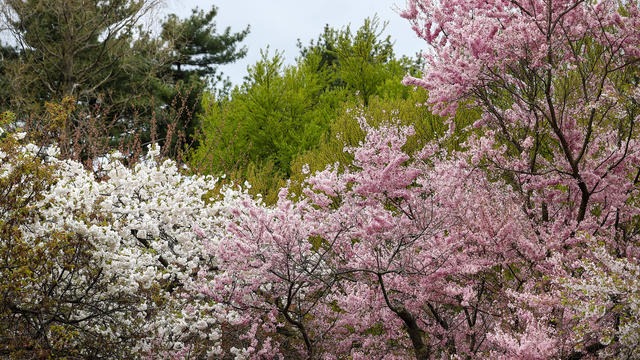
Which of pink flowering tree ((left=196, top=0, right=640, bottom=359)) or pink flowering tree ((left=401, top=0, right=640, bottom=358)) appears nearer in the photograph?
pink flowering tree ((left=401, top=0, right=640, bottom=358))

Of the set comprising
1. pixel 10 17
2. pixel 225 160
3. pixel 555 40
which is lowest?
pixel 555 40

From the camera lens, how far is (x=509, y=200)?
546 cm

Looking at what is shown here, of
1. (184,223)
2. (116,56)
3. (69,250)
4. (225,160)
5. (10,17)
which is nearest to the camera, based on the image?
(69,250)

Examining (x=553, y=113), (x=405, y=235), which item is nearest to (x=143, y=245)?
(x=405, y=235)

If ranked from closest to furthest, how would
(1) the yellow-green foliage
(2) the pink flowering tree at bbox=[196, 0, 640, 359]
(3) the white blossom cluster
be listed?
(2) the pink flowering tree at bbox=[196, 0, 640, 359] → (3) the white blossom cluster → (1) the yellow-green foliage

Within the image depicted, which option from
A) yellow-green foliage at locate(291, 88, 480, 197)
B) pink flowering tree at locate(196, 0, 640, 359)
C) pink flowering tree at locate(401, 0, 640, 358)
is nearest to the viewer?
pink flowering tree at locate(401, 0, 640, 358)

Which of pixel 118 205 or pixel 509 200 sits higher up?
pixel 118 205

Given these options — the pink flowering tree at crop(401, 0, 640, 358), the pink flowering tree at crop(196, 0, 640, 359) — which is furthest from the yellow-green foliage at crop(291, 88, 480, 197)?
the pink flowering tree at crop(196, 0, 640, 359)

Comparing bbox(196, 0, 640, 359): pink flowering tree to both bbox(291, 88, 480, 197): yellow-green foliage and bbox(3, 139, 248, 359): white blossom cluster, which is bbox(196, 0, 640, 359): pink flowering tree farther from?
bbox(291, 88, 480, 197): yellow-green foliage

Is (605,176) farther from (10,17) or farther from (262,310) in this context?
(10,17)

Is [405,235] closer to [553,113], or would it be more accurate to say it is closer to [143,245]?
[553,113]

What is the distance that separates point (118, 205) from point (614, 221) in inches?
206

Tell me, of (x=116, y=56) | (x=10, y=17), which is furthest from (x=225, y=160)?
(x=10, y=17)

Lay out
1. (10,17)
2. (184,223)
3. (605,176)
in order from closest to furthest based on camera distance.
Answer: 1. (605,176)
2. (184,223)
3. (10,17)
